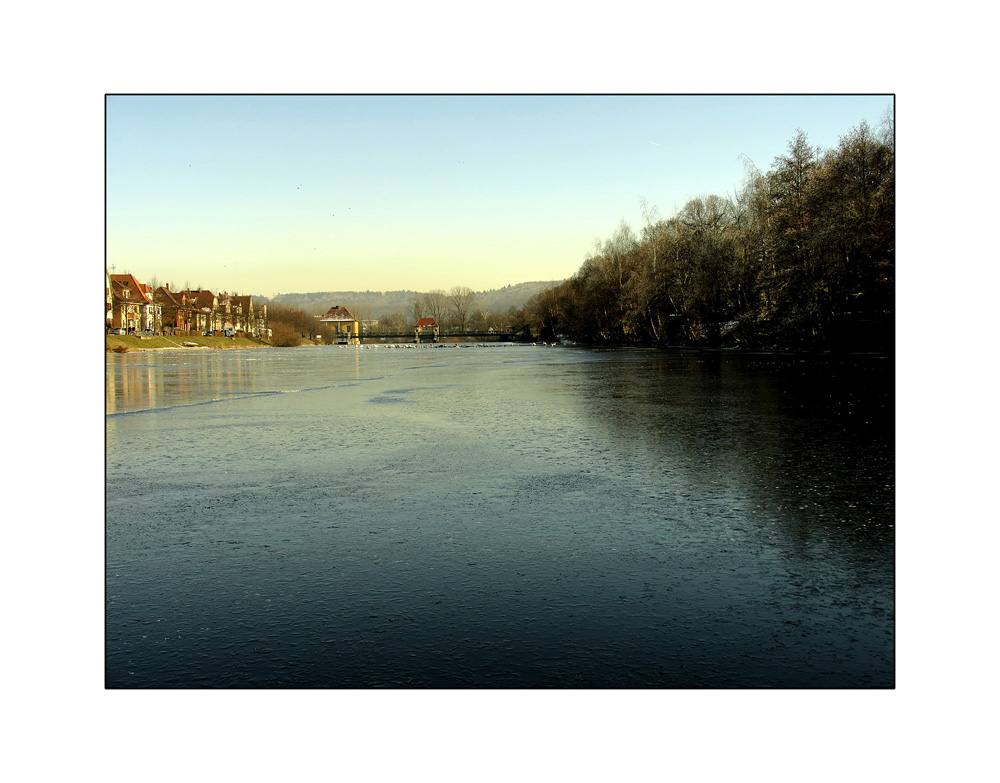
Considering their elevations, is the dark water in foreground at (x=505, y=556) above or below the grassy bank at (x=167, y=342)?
below

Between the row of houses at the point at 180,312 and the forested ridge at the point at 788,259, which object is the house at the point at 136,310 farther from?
the forested ridge at the point at 788,259

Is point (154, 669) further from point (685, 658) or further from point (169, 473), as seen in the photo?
point (169, 473)

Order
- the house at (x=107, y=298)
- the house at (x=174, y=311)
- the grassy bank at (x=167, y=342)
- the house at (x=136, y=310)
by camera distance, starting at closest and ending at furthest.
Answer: the house at (x=107, y=298), the grassy bank at (x=167, y=342), the house at (x=136, y=310), the house at (x=174, y=311)

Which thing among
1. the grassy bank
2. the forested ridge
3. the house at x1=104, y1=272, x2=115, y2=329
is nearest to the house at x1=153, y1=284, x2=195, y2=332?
the grassy bank

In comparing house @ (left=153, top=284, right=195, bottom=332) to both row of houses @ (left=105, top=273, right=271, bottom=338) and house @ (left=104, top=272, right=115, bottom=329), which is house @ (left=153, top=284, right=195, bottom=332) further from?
house @ (left=104, top=272, right=115, bottom=329)

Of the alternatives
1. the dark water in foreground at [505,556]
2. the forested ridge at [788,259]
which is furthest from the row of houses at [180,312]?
the dark water in foreground at [505,556]

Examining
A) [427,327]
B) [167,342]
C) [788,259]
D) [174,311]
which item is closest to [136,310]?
[174,311]

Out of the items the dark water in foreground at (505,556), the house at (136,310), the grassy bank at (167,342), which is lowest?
the dark water in foreground at (505,556)
